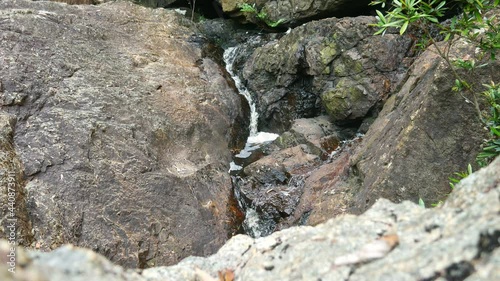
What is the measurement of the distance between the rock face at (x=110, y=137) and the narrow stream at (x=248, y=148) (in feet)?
1.08

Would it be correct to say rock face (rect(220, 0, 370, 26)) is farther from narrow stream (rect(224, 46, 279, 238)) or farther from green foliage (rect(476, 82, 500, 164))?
green foliage (rect(476, 82, 500, 164))

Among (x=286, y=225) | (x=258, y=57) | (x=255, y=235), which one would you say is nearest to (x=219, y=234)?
(x=255, y=235)

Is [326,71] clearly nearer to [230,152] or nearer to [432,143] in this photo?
[230,152]

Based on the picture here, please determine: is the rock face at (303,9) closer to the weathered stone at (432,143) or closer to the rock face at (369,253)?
the weathered stone at (432,143)

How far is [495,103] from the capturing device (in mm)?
4051

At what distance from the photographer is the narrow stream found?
7.55 m

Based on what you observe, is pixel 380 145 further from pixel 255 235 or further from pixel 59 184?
pixel 59 184

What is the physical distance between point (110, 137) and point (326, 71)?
5.27 metres

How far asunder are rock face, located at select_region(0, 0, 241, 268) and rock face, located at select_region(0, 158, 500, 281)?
14.3ft

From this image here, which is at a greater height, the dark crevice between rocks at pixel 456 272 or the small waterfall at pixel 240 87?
the dark crevice between rocks at pixel 456 272

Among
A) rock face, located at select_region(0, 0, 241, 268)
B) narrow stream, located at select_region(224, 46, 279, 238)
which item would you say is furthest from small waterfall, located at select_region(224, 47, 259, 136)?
rock face, located at select_region(0, 0, 241, 268)

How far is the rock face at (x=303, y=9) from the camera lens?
1126cm

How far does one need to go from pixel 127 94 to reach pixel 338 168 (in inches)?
179

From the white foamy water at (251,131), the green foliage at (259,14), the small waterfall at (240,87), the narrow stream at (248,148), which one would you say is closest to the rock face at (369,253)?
the narrow stream at (248,148)
